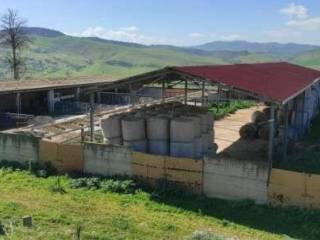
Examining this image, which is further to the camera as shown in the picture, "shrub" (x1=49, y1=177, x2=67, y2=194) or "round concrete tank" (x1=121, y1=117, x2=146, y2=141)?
"round concrete tank" (x1=121, y1=117, x2=146, y2=141)

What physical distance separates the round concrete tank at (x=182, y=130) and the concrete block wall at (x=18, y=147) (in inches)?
228

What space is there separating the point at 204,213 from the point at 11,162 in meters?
9.54

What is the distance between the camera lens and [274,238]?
13.7m

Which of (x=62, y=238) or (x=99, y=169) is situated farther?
(x=99, y=169)

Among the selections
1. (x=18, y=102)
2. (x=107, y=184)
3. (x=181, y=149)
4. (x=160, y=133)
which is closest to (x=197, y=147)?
(x=181, y=149)

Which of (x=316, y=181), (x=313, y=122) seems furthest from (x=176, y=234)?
(x=313, y=122)

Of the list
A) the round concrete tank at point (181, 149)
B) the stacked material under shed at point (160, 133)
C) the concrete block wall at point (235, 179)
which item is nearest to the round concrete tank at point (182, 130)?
the stacked material under shed at point (160, 133)

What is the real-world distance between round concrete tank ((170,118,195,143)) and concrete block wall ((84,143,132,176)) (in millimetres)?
2257

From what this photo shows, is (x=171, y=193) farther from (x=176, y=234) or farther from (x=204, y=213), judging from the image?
(x=176, y=234)

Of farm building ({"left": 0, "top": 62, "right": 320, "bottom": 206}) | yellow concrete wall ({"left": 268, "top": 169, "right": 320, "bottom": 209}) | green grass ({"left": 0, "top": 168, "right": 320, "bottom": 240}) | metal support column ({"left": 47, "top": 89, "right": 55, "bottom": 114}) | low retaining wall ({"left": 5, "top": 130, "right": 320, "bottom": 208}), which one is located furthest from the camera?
metal support column ({"left": 47, "top": 89, "right": 55, "bottom": 114})

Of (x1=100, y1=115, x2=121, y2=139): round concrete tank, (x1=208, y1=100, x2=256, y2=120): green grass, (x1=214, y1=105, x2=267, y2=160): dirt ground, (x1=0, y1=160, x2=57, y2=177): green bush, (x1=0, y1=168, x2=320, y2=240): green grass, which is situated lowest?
(x1=0, y1=168, x2=320, y2=240): green grass

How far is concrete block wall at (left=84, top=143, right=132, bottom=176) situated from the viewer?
60.7 ft

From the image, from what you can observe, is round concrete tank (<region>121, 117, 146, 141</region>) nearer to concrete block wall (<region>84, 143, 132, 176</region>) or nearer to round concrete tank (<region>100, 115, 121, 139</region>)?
round concrete tank (<region>100, 115, 121, 139</region>)

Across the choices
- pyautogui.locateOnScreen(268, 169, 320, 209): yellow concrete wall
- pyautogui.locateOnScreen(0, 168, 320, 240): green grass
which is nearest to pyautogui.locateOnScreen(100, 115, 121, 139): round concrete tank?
pyautogui.locateOnScreen(0, 168, 320, 240): green grass
